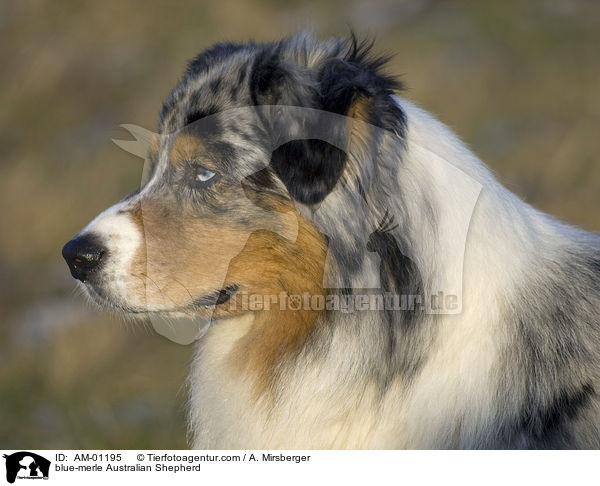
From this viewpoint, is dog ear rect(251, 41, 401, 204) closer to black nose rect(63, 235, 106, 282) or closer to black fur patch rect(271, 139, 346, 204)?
black fur patch rect(271, 139, 346, 204)

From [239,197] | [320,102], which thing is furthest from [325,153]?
[239,197]

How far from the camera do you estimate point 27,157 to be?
14070 mm

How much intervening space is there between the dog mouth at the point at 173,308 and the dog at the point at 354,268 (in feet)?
0.04

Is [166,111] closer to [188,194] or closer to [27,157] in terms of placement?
[188,194]

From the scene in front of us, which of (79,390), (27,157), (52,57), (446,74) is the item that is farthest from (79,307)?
(446,74)

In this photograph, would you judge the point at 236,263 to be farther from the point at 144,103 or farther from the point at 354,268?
the point at 144,103

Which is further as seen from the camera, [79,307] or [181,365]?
[79,307]

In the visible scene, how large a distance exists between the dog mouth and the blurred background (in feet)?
21.6

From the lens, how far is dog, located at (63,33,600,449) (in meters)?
3.37

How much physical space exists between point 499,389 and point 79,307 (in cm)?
925
